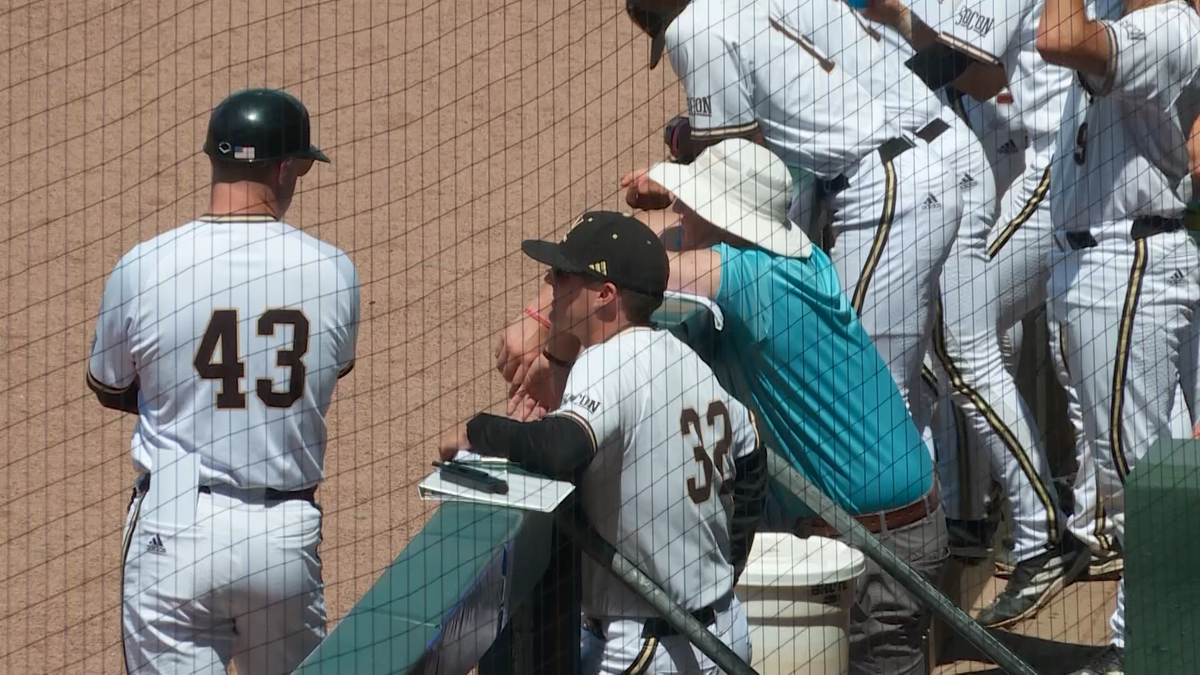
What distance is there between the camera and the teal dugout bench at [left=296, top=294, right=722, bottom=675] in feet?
7.97

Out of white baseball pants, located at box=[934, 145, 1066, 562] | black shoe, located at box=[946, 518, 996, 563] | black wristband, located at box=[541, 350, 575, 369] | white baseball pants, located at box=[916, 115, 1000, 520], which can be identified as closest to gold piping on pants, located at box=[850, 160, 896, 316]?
white baseball pants, located at box=[916, 115, 1000, 520]

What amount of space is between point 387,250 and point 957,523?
Answer: 1924mm

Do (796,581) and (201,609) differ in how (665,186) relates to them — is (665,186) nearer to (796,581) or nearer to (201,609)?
(796,581)

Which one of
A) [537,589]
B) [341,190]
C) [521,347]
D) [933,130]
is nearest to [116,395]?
[521,347]

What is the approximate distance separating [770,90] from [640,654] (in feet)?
5.19

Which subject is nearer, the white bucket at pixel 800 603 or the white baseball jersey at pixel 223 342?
the white baseball jersey at pixel 223 342

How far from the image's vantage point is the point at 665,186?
11.5 ft

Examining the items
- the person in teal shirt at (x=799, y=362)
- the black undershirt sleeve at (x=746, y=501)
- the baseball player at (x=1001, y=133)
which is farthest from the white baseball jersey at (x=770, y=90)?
the black undershirt sleeve at (x=746, y=501)

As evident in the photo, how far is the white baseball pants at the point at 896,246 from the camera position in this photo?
4008 millimetres

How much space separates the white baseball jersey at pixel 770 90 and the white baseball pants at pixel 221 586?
1342mm

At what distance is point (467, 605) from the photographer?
101 inches

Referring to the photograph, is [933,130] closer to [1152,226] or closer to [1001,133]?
[1152,226]

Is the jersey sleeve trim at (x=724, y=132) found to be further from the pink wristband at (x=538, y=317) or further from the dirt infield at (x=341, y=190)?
the dirt infield at (x=341, y=190)

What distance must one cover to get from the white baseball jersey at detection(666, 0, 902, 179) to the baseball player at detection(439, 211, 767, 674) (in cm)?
107
